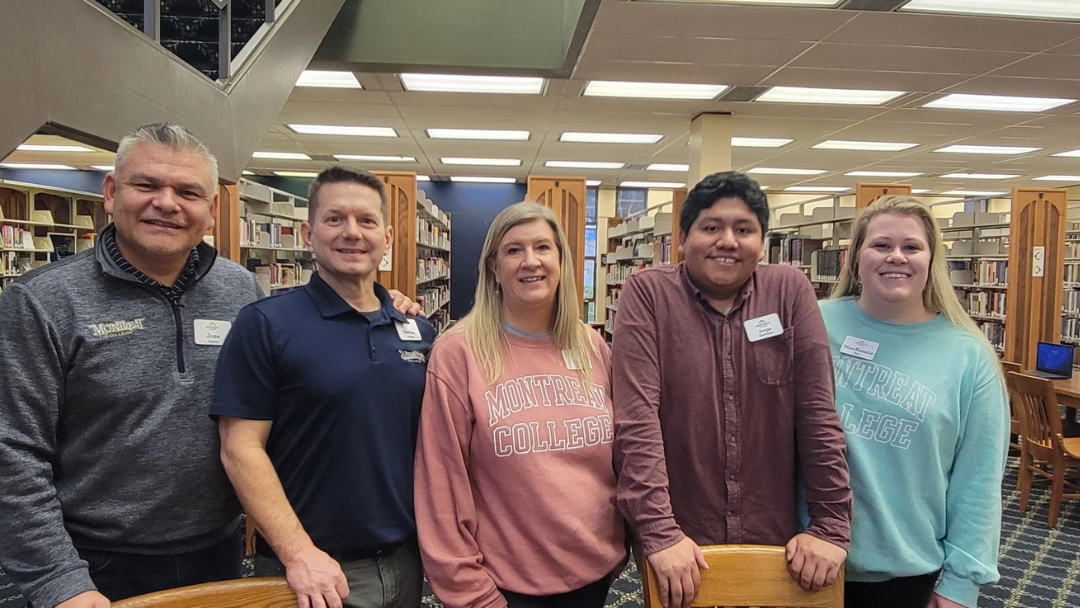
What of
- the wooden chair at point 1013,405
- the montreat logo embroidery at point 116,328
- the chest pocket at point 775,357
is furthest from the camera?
the wooden chair at point 1013,405

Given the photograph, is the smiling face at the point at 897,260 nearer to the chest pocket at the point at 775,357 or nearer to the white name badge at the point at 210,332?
the chest pocket at the point at 775,357

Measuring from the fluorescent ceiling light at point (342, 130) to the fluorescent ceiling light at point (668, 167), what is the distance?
4.27 meters

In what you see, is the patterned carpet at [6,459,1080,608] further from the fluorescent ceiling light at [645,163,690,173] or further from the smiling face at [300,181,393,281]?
the fluorescent ceiling light at [645,163,690,173]

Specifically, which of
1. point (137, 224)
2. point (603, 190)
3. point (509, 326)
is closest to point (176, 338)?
point (137, 224)

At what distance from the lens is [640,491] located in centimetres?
133

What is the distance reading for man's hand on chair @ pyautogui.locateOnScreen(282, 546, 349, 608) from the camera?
124 cm

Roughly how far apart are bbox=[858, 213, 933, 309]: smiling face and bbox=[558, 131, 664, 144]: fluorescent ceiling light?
20.9 ft

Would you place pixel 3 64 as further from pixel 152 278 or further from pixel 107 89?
pixel 152 278

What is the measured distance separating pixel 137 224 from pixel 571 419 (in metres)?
1.03

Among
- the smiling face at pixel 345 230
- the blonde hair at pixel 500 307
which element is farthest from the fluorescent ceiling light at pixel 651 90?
the smiling face at pixel 345 230

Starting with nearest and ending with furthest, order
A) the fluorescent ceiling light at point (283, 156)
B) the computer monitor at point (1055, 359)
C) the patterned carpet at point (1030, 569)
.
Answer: the patterned carpet at point (1030, 569) < the computer monitor at point (1055, 359) < the fluorescent ceiling light at point (283, 156)

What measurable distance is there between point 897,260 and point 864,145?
762 centimetres


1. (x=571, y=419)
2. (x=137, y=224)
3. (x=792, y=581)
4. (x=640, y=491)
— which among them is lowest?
(x=792, y=581)

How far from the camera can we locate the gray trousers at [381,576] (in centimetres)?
Result: 138
